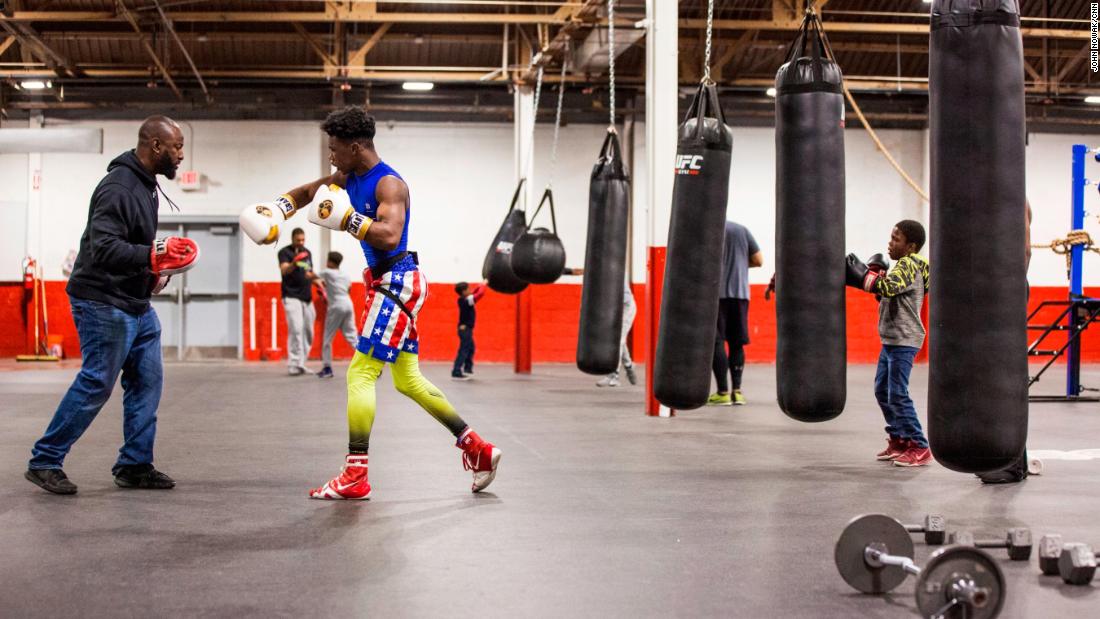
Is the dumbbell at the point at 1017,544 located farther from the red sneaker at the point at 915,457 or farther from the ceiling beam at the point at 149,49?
the ceiling beam at the point at 149,49

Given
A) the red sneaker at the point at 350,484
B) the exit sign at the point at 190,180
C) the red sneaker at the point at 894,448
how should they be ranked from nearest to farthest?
the red sneaker at the point at 350,484 → the red sneaker at the point at 894,448 → the exit sign at the point at 190,180

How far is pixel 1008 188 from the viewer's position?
307cm

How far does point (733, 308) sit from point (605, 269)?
81.8 inches

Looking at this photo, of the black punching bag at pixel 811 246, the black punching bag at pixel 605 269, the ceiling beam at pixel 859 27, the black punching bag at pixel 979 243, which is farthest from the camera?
the ceiling beam at pixel 859 27

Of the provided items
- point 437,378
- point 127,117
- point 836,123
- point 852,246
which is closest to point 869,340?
point 852,246

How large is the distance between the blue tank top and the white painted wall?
1246 cm

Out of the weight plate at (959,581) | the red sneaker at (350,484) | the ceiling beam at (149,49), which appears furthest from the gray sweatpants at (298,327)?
the weight plate at (959,581)

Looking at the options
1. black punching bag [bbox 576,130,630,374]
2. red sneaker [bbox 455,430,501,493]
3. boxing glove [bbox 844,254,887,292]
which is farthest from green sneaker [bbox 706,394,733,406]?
red sneaker [bbox 455,430,501,493]

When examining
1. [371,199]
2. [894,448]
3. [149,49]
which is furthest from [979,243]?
[149,49]

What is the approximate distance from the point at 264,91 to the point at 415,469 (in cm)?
1325

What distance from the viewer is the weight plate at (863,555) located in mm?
→ 3256

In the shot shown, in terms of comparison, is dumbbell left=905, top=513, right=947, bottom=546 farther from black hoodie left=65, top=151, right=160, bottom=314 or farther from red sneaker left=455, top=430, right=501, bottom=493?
black hoodie left=65, top=151, right=160, bottom=314

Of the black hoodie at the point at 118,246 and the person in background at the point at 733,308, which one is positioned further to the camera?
the person in background at the point at 733,308

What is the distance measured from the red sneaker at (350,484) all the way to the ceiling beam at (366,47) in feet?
39.0
